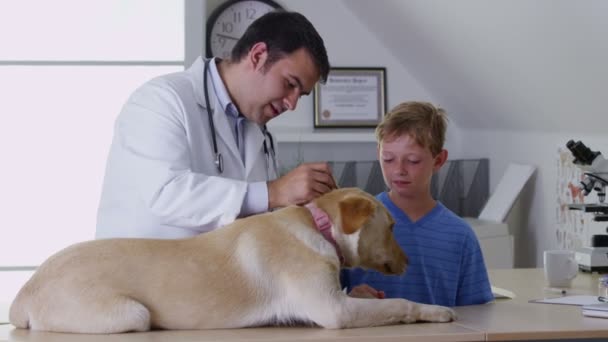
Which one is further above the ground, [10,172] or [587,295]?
[10,172]

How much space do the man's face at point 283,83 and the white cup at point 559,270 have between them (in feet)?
2.71

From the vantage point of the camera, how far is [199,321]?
5.82 ft

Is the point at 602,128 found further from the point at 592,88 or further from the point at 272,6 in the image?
the point at 272,6

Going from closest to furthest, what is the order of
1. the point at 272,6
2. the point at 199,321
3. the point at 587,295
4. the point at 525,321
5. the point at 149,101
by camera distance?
1. the point at 199,321
2. the point at 525,321
3. the point at 149,101
4. the point at 587,295
5. the point at 272,6

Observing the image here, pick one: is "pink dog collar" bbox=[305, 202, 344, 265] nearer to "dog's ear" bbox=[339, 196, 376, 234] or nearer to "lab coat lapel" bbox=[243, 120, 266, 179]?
"dog's ear" bbox=[339, 196, 376, 234]

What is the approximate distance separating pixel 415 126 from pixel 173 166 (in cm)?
64

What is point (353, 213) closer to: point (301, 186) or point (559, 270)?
point (301, 186)

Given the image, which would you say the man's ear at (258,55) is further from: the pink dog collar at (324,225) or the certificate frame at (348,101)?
the certificate frame at (348,101)

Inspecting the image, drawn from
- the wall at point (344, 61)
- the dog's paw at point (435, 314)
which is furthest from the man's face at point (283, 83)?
the wall at point (344, 61)

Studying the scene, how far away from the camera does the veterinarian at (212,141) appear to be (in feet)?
6.52

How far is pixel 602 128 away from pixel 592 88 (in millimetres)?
232

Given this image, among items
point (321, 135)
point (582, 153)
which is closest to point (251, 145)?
point (582, 153)

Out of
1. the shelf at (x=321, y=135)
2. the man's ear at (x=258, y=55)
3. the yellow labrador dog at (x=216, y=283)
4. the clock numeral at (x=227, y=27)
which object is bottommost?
the yellow labrador dog at (x=216, y=283)

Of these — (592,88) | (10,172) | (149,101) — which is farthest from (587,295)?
(10,172)
